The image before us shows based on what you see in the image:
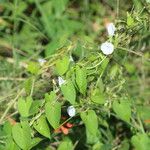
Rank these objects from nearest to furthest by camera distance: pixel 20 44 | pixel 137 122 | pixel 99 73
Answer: pixel 99 73, pixel 137 122, pixel 20 44

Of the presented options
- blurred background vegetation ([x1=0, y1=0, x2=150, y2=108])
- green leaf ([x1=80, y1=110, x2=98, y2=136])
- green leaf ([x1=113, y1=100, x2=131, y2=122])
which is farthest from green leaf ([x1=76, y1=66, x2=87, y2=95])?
blurred background vegetation ([x1=0, y1=0, x2=150, y2=108])

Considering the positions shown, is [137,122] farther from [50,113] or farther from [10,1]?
[10,1]

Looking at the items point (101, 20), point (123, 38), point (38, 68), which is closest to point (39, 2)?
point (101, 20)

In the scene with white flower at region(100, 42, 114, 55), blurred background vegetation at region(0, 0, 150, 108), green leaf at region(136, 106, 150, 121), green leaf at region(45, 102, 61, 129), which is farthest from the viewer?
blurred background vegetation at region(0, 0, 150, 108)

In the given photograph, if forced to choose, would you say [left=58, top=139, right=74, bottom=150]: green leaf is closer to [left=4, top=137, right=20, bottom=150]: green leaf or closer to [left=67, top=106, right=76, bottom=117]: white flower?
[left=67, top=106, right=76, bottom=117]: white flower

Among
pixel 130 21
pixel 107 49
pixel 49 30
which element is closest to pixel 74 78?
pixel 107 49

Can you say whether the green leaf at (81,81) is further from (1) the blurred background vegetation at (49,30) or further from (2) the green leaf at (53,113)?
(1) the blurred background vegetation at (49,30)

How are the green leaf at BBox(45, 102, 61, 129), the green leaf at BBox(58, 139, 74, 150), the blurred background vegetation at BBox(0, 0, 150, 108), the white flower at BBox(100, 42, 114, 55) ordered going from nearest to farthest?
the green leaf at BBox(45, 102, 61, 129)
the white flower at BBox(100, 42, 114, 55)
the green leaf at BBox(58, 139, 74, 150)
the blurred background vegetation at BBox(0, 0, 150, 108)
